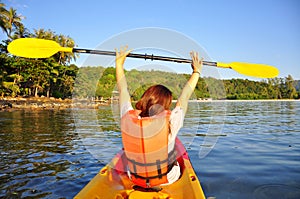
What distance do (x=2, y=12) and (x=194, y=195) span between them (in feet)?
94.4

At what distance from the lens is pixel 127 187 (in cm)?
292

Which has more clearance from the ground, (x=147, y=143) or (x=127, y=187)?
(x=147, y=143)

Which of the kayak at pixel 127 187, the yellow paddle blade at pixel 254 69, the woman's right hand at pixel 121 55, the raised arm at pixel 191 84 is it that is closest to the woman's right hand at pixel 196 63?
the raised arm at pixel 191 84

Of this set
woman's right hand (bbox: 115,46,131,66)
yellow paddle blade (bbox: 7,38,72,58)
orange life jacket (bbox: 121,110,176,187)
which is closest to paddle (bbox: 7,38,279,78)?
yellow paddle blade (bbox: 7,38,72,58)

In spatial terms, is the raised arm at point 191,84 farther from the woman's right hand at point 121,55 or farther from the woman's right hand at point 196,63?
the woman's right hand at point 121,55

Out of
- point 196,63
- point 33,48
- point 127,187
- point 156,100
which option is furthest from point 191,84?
point 33,48

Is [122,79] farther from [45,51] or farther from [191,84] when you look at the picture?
[45,51]

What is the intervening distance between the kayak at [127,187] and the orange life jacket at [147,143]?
155 mm

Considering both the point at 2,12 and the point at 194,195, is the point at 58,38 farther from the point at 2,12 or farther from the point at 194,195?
the point at 194,195

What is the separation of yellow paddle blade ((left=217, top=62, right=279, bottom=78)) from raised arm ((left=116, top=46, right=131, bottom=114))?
1.76 metres

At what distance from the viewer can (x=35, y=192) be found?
353 cm

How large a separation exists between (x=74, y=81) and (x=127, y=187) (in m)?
3.04

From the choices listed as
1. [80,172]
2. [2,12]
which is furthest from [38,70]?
[80,172]

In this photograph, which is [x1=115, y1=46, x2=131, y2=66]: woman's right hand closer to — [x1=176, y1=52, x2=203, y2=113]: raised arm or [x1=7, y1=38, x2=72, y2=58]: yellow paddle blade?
[x1=176, y1=52, x2=203, y2=113]: raised arm
